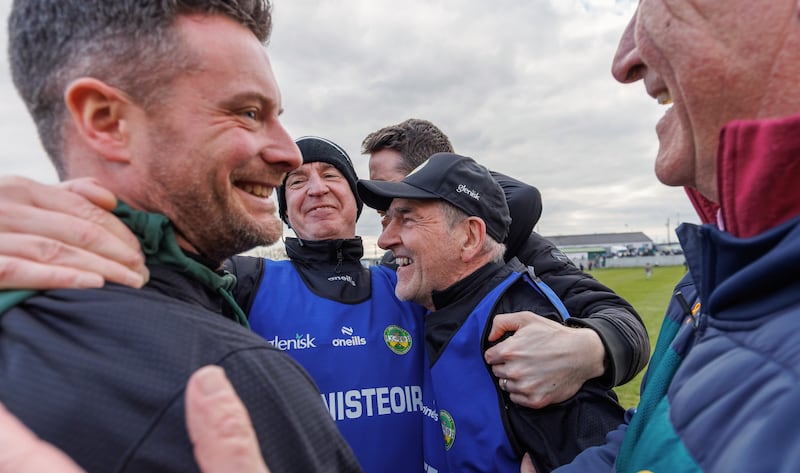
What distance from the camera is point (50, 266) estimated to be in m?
1.16

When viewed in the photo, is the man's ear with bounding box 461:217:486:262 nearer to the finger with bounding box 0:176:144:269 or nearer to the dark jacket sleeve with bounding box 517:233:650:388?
the dark jacket sleeve with bounding box 517:233:650:388

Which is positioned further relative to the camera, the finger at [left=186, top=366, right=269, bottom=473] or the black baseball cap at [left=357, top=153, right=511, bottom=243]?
the black baseball cap at [left=357, top=153, right=511, bottom=243]

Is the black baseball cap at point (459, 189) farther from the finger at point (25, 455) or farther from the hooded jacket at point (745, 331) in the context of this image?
the finger at point (25, 455)

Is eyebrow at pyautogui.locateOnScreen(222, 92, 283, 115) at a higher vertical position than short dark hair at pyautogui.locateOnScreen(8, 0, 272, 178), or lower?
lower

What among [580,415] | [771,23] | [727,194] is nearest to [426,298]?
[580,415]

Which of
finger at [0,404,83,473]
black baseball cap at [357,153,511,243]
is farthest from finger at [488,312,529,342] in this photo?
finger at [0,404,83,473]

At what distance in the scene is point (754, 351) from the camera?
44.6 inches

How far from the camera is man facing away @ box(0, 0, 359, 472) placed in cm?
99

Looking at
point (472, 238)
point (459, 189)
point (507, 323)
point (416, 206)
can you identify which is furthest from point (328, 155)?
point (507, 323)

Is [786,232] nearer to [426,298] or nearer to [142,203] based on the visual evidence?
[142,203]

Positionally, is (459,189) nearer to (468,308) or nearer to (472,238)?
(472,238)

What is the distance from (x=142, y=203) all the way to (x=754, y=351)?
5.55 feet

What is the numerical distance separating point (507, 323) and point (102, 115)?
6.58 ft

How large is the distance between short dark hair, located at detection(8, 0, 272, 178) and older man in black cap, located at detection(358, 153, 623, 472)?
1.95 m
